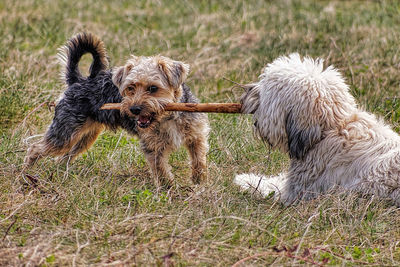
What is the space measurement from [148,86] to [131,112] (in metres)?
0.35

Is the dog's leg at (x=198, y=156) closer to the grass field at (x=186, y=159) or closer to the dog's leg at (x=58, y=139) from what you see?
the grass field at (x=186, y=159)

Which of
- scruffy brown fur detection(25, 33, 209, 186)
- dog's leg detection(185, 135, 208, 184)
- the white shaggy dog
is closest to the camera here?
the white shaggy dog

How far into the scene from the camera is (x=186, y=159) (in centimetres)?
676

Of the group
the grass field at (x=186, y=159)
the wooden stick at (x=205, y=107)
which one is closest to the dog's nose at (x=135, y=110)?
the wooden stick at (x=205, y=107)

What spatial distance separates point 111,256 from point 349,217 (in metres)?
1.93

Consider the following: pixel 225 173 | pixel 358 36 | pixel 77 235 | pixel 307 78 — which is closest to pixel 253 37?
pixel 358 36

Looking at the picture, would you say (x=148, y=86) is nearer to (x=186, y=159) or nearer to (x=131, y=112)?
(x=131, y=112)

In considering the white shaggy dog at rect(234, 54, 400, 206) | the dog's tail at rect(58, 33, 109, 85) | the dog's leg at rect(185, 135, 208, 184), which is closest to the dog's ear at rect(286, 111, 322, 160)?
the white shaggy dog at rect(234, 54, 400, 206)

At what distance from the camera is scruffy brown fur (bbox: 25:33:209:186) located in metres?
5.81

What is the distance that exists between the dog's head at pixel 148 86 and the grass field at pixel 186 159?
2.21ft

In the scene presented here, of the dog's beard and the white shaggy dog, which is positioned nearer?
the white shaggy dog

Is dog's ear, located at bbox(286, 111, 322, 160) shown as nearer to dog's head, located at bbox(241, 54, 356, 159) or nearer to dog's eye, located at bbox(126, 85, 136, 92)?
dog's head, located at bbox(241, 54, 356, 159)

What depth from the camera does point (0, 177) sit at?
545 centimetres

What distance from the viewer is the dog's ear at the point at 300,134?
16.2ft
